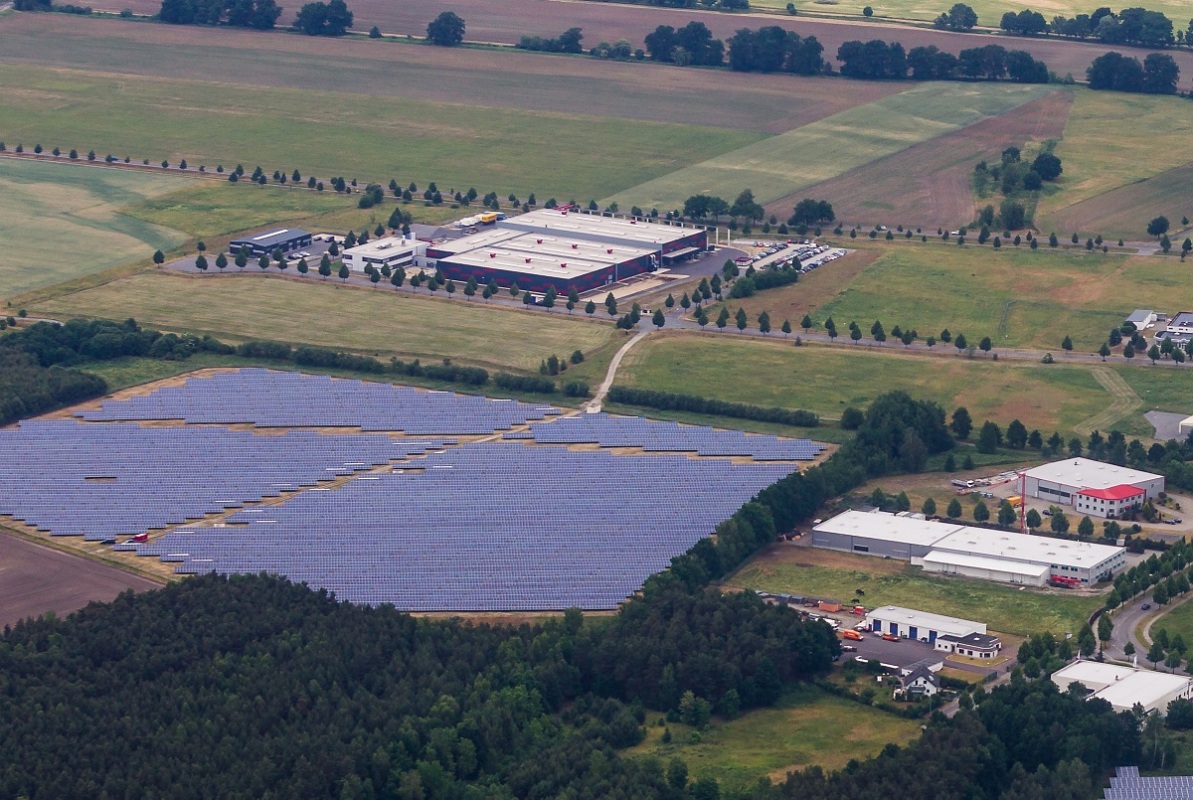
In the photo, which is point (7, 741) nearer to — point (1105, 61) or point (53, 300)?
point (53, 300)

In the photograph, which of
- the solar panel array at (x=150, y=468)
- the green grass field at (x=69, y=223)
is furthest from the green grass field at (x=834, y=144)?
the solar panel array at (x=150, y=468)

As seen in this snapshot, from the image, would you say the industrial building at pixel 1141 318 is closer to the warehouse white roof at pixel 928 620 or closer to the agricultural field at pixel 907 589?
the agricultural field at pixel 907 589

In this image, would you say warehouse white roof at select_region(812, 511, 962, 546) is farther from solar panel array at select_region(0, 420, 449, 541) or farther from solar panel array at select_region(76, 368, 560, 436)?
solar panel array at select_region(0, 420, 449, 541)

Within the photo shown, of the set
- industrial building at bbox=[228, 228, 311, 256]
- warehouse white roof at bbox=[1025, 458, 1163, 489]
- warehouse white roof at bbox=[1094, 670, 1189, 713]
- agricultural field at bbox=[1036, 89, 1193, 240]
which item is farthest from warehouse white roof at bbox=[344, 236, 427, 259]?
warehouse white roof at bbox=[1094, 670, 1189, 713]

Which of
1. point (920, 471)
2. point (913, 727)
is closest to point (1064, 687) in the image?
point (913, 727)

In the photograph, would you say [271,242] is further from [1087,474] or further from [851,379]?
[1087,474]
